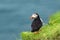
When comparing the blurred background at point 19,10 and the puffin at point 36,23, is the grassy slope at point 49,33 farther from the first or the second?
the blurred background at point 19,10

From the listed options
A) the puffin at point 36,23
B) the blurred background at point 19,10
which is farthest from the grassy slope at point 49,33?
the blurred background at point 19,10

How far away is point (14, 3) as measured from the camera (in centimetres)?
1342

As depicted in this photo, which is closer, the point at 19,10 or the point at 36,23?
the point at 36,23

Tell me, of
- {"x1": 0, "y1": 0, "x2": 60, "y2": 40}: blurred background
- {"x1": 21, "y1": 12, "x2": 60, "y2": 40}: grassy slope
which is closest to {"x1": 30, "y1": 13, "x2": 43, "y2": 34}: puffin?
{"x1": 21, "y1": 12, "x2": 60, "y2": 40}: grassy slope

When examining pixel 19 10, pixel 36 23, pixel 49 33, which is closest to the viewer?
pixel 49 33

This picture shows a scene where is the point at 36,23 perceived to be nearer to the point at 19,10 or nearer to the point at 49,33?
the point at 49,33

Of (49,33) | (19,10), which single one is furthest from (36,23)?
(19,10)

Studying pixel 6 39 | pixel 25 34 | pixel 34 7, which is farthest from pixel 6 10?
pixel 25 34

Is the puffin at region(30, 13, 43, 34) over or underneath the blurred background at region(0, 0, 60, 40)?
over

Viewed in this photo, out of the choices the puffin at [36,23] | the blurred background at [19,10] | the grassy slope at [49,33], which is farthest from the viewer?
the blurred background at [19,10]

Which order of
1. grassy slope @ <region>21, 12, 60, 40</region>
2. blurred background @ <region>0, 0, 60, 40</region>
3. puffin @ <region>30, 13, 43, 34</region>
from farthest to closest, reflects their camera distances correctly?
blurred background @ <region>0, 0, 60, 40</region>, puffin @ <region>30, 13, 43, 34</region>, grassy slope @ <region>21, 12, 60, 40</region>

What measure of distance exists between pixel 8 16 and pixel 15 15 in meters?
0.31

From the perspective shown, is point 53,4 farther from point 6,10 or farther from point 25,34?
point 25,34

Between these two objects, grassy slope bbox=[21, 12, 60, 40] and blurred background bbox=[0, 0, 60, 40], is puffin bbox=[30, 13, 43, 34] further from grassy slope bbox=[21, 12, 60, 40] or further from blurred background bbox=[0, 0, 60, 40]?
blurred background bbox=[0, 0, 60, 40]
